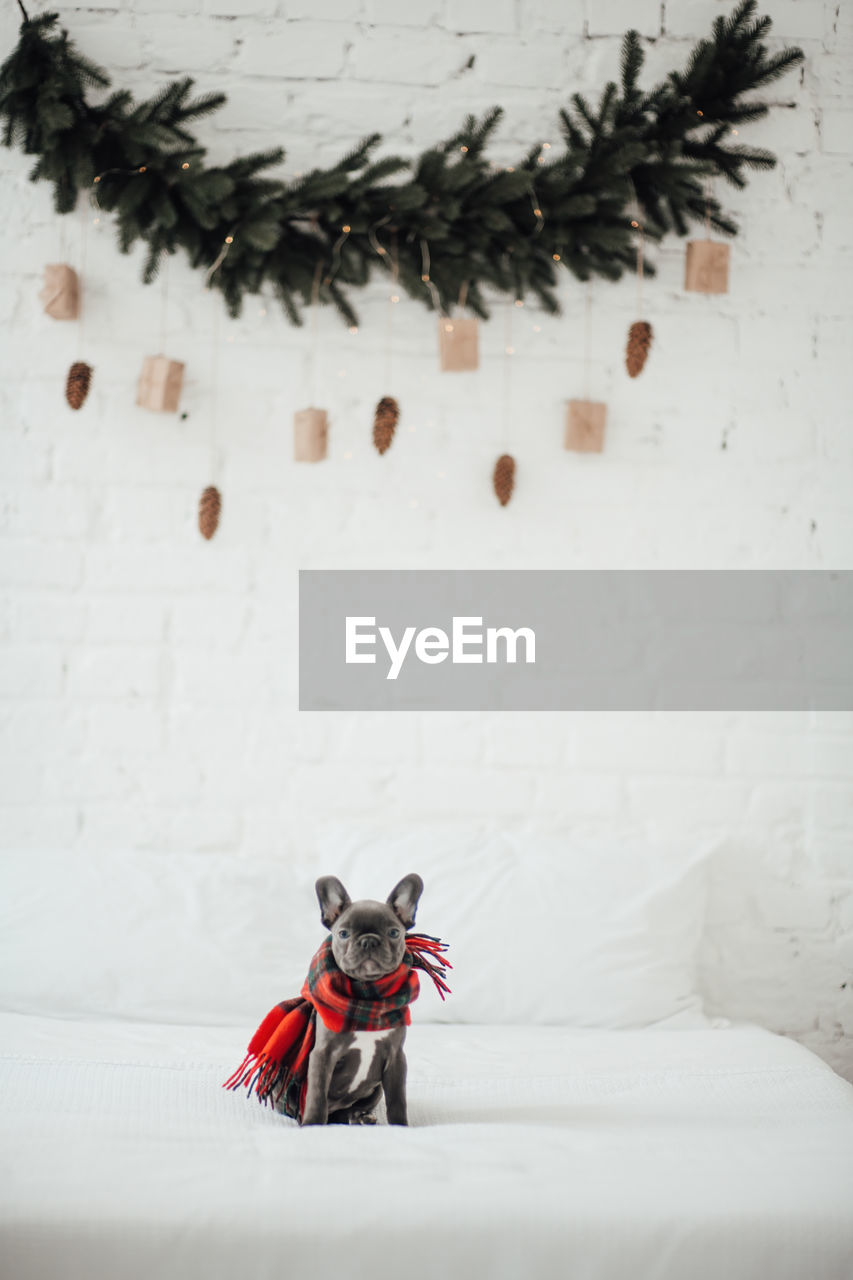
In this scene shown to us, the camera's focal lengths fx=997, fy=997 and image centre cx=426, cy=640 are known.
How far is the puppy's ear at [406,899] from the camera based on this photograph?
4.00ft

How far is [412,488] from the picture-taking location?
6.52 feet

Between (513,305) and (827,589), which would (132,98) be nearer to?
(513,305)

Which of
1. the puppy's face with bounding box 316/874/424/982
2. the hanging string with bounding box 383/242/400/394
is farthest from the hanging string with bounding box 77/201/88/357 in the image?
the puppy's face with bounding box 316/874/424/982

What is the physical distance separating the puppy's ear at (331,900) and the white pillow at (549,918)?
55 cm

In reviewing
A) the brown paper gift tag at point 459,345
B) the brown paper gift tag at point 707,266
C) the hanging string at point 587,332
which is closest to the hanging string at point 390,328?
the brown paper gift tag at point 459,345

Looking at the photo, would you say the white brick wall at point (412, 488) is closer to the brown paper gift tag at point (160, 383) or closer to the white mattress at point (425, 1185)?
the brown paper gift tag at point (160, 383)

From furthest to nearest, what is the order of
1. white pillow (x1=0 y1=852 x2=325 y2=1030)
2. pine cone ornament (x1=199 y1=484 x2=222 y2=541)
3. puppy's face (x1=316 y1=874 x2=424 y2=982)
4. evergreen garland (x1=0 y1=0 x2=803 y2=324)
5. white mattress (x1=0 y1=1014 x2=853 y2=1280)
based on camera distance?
pine cone ornament (x1=199 y1=484 x2=222 y2=541), evergreen garland (x1=0 y1=0 x2=803 y2=324), white pillow (x1=0 y1=852 x2=325 y2=1030), puppy's face (x1=316 y1=874 x2=424 y2=982), white mattress (x1=0 y1=1014 x2=853 y2=1280)

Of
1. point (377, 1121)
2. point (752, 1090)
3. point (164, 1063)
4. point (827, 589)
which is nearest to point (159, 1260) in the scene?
point (377, 1121)

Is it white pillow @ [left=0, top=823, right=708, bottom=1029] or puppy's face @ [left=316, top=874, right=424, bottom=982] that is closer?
puppy's face @ [left=316, top=874, right=424, bottom=982]

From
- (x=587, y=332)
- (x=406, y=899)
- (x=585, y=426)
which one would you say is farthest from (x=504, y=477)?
(x=406, y=899)

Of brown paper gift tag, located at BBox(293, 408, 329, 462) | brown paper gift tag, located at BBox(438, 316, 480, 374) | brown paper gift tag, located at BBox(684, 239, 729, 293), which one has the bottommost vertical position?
brown paper gift tag, located at BBox(293, 408, 329, 462)

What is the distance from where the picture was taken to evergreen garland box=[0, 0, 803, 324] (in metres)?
1.79

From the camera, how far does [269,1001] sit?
1.64 meters
